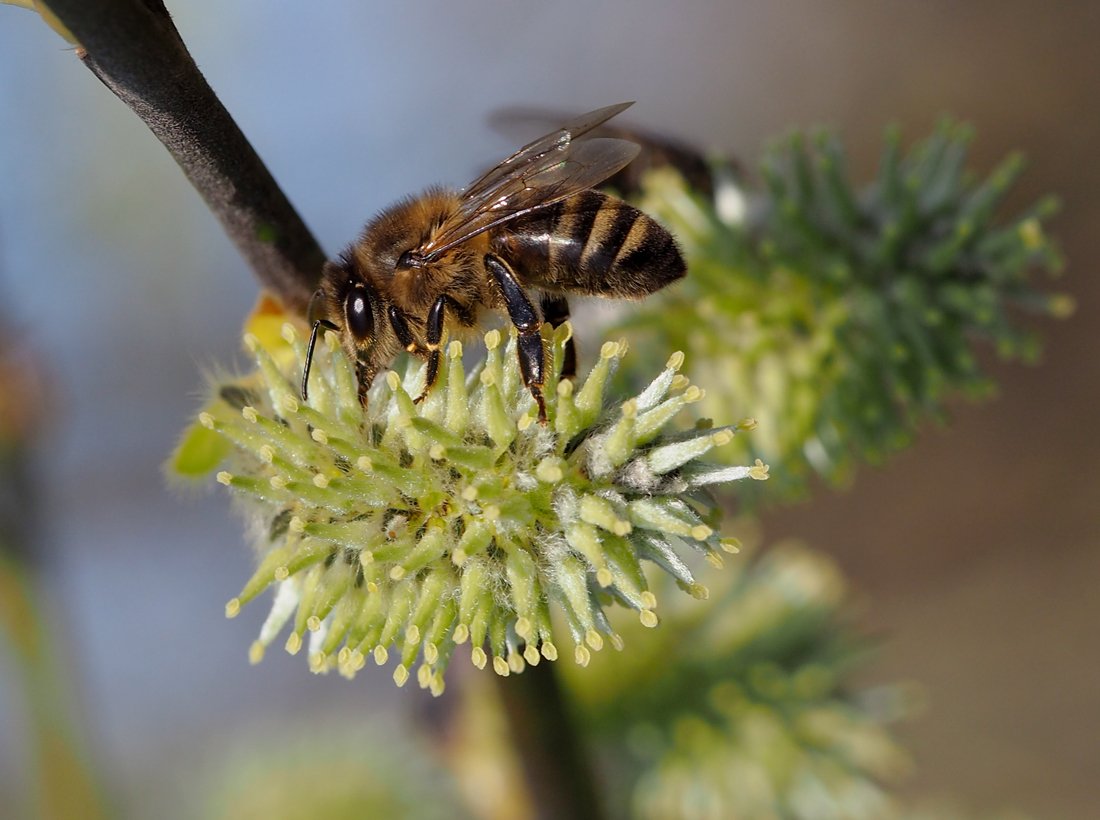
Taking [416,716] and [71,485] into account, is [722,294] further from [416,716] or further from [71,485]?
[71,485]

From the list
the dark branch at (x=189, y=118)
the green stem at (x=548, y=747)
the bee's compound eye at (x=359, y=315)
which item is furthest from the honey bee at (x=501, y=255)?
the green stem at (x=548, y=747)

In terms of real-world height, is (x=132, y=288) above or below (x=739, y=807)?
above

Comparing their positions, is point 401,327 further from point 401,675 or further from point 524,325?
point 401,675

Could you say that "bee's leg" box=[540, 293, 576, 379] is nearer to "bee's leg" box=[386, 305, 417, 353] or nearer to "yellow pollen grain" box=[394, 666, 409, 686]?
"bee's leg" box=[386, 305, 417, 353]

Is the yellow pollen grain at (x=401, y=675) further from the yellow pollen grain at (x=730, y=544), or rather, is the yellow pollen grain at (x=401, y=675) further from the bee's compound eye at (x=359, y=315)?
the bee's compound eye at (x=359, y=315)

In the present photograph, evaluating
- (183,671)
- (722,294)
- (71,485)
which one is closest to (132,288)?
(71,485)

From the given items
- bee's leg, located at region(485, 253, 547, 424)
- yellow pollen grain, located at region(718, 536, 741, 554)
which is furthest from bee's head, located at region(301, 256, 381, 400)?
yellow pollen grain, located at region(718, 536, 741, 554)

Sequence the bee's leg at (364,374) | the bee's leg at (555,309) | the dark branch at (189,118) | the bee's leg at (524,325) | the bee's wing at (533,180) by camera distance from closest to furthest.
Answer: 1. the dark branch at (189,118)
2. the bee's leg at (524,325)
3. the bee's leg at (364,374)
4. the bee's wing at (533,180)
5. the bee's leg at (555,309)

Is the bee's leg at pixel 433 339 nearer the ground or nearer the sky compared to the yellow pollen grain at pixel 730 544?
nearer the sky
